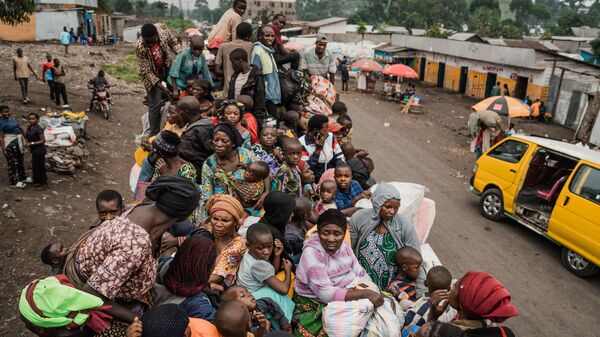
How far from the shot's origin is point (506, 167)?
910 cm

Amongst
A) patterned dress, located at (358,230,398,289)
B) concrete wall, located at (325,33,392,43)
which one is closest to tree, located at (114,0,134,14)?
concrete wall, located at (325,33,392,43)

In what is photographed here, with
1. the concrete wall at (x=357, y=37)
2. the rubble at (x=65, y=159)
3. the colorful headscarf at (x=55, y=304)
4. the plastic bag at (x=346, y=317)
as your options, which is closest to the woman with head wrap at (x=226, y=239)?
the plastic bag at (x=346, y=317)

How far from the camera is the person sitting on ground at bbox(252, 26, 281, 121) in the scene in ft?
22.4

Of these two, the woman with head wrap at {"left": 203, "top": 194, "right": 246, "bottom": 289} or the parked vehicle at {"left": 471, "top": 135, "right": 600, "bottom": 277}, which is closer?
the woman with head wrap at {"left": 203, "top": 194, "right": 246, "bottom": 289}

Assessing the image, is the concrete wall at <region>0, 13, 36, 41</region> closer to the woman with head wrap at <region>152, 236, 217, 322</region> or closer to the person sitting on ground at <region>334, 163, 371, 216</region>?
the person sitting on ground at <region>334, 163, 371, 216</region>

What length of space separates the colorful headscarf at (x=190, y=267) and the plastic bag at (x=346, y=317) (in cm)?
96

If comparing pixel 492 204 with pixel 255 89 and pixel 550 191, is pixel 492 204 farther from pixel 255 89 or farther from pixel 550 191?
pixel 255 89

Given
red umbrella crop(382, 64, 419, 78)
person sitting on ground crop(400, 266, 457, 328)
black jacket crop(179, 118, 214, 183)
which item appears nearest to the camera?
person sitting on ground crop(400, 266, 457, 328)

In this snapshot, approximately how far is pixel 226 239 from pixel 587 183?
6604mm

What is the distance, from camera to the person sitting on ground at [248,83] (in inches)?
250

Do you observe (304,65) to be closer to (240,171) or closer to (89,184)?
(240,171)

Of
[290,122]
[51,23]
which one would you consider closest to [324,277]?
[290,122]

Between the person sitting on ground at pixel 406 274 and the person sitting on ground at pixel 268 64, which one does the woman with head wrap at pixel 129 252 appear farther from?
the person sitting on ground at pixel 268 64

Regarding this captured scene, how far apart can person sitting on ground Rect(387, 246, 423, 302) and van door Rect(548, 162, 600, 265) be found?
A: 15.1 ft
